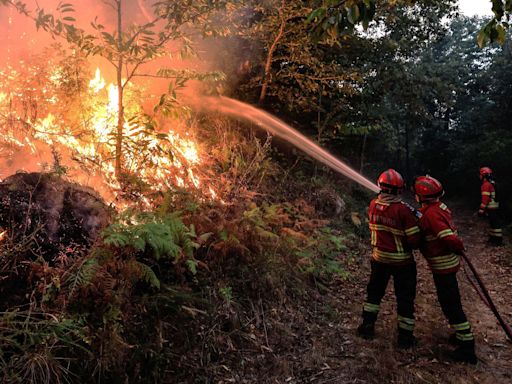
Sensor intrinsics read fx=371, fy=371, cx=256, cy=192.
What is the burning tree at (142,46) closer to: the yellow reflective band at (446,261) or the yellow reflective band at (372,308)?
the yellow reflective band at (372,308)

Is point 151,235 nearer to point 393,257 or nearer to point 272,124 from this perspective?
point 393,257

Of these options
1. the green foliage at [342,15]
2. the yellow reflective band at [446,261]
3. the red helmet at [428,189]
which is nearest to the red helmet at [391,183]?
the red helmet at [428,189]

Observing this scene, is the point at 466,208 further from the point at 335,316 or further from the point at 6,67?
the point at 6,67

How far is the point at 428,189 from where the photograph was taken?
4352 mm

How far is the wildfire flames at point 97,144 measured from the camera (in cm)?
556

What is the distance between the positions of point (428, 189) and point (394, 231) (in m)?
0.63

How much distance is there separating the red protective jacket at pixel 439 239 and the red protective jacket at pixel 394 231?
12 cm

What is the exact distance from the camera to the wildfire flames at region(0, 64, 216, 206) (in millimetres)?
5559

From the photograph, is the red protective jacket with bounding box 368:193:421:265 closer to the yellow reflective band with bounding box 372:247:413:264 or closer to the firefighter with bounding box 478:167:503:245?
the yellow reflective band with bounding box 372:247:413:264

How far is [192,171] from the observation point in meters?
7.00

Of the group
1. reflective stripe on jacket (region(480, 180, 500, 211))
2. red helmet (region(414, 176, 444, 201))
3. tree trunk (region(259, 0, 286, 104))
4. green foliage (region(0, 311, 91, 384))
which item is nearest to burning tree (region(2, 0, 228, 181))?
tree trunk (region(259, 0, 286, 104))

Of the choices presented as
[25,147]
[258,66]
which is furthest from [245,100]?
[25,147]

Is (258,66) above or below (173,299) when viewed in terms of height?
above

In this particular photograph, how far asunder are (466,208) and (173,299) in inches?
671
